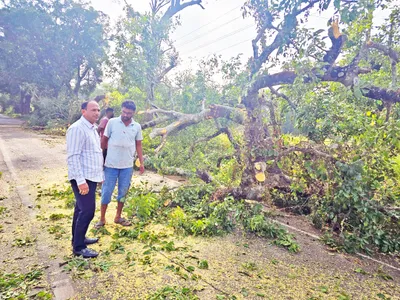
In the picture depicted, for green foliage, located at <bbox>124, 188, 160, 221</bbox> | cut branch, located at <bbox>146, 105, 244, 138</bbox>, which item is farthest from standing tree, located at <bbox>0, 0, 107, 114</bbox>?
green foliage, located at <bbox>124, 188, 160, 221</bbox>

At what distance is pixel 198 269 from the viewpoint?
2918mm

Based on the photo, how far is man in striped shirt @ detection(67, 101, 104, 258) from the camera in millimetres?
2809

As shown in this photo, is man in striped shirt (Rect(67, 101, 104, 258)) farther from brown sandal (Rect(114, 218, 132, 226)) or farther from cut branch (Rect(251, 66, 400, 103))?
cut branch (Rect(251, 66, 400, 103))

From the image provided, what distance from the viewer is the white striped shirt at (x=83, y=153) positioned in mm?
2805

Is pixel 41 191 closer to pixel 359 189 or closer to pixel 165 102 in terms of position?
pixel 359 189

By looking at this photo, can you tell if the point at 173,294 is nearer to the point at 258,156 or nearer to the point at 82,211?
the point at 82,211

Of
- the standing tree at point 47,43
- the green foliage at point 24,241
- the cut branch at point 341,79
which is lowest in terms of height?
the green foliage at point 24,241

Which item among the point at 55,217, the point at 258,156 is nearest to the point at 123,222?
the point at 55,217

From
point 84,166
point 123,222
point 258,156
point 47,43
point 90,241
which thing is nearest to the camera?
point 84,166

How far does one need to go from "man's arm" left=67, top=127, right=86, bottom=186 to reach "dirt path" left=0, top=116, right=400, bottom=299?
0.93 m

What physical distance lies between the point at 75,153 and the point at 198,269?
5.81ft

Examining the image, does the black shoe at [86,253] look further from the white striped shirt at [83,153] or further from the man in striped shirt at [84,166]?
the white striped shirt at [83,153]

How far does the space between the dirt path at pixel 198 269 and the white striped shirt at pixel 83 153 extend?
93 centimetres

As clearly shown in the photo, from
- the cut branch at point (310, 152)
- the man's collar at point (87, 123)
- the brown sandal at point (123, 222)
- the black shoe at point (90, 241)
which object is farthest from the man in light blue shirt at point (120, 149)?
the cut branch at point (310, 152)
